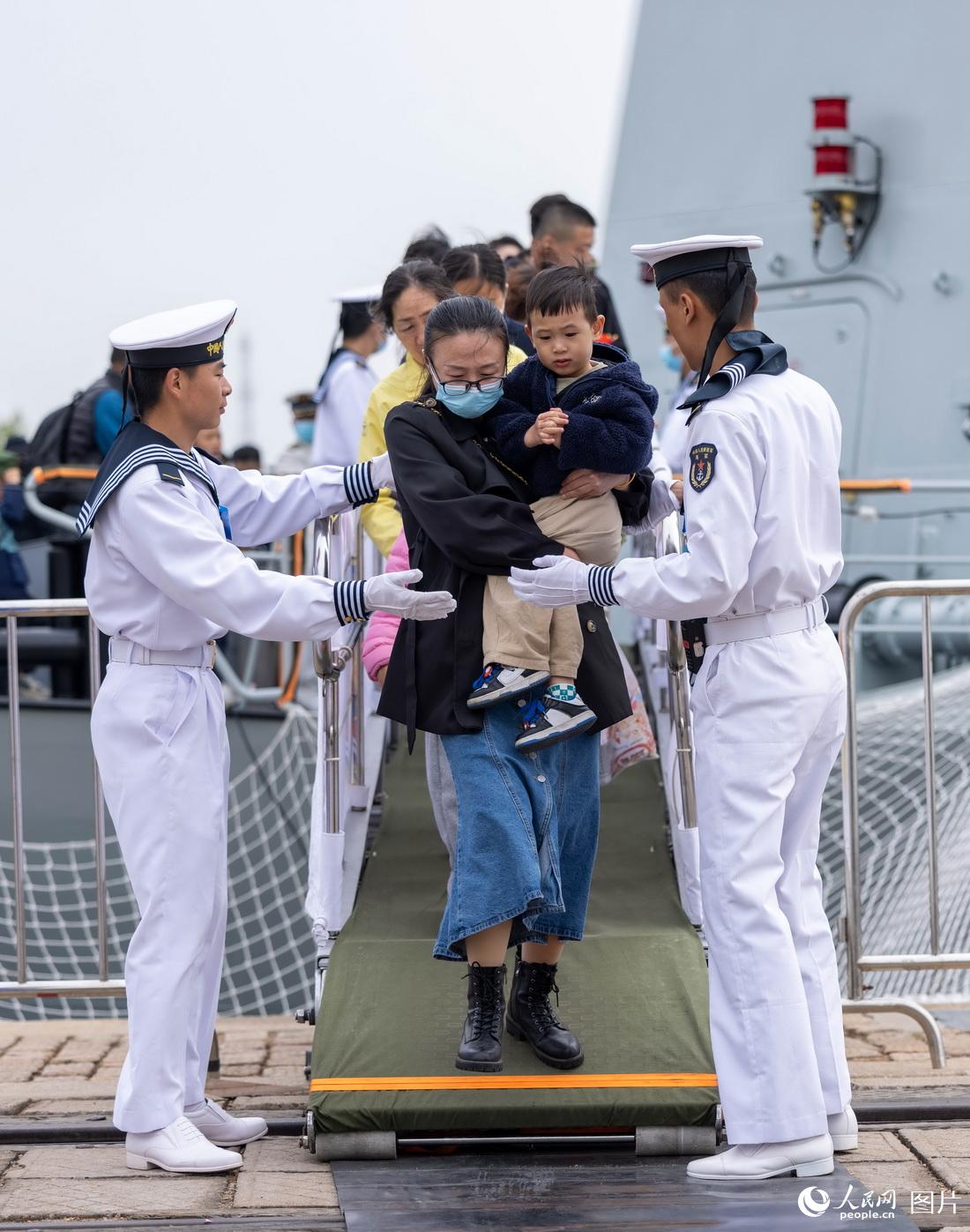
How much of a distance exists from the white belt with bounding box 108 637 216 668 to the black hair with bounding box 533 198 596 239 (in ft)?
7.85

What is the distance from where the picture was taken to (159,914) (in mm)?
3465

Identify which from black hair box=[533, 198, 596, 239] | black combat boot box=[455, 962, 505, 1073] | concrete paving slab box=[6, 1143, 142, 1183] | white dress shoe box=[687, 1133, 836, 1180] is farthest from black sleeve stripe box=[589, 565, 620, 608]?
black hair box=[533, 198, 596, 239]

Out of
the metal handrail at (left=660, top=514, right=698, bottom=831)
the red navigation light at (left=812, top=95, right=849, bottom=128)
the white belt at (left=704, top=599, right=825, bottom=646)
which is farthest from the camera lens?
the red navigation light at (left=812, top=95, right=849, bottom=128)

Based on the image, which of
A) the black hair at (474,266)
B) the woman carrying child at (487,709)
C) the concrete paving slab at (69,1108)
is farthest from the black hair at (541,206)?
the concrete paving slab at (69,1108)

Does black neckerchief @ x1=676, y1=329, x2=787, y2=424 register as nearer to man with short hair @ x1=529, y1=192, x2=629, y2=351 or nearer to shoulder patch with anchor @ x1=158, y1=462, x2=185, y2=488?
shoulder patch with anchor @ x1=158, y1=462, x2=185, y2=488

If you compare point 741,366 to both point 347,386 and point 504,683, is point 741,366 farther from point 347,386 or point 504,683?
point 347,386

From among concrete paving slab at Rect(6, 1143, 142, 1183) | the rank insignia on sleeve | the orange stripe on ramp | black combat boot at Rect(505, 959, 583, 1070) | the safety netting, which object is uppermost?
the rank insignia on sleeve

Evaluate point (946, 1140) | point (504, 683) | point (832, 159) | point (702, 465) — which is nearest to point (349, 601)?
point (504, 683)

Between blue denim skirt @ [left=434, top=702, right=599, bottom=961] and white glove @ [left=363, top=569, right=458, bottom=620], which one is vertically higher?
white glove @ [left=363, top=569, right=458, bottom=620]

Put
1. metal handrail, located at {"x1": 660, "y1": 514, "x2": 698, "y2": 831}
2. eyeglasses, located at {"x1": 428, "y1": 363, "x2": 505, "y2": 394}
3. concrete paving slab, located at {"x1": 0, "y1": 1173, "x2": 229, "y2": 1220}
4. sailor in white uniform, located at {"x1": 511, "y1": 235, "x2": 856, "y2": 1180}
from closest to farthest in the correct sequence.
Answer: concrete paving slab, located at {"x1": 0, "y1": 1173, "x2": 229, "y2": 1220}
sailor in white uniform, located at {"x1": 511, "y1": 235, "x2": 856, "y2": 1180}
eyeglasses, located at {"x1": 428, "y1": 363, "x2": 505, "y2": 394}
metal handrail, located at {"x1": 660, "y1": 514, "x2": 698, "y2": 831}

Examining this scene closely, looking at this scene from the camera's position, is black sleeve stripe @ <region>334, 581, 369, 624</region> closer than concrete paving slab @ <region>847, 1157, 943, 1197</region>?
No

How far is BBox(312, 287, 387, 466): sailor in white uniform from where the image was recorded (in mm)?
5691

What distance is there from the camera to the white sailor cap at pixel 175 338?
3490mm

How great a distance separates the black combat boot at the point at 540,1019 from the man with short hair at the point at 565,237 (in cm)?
225
